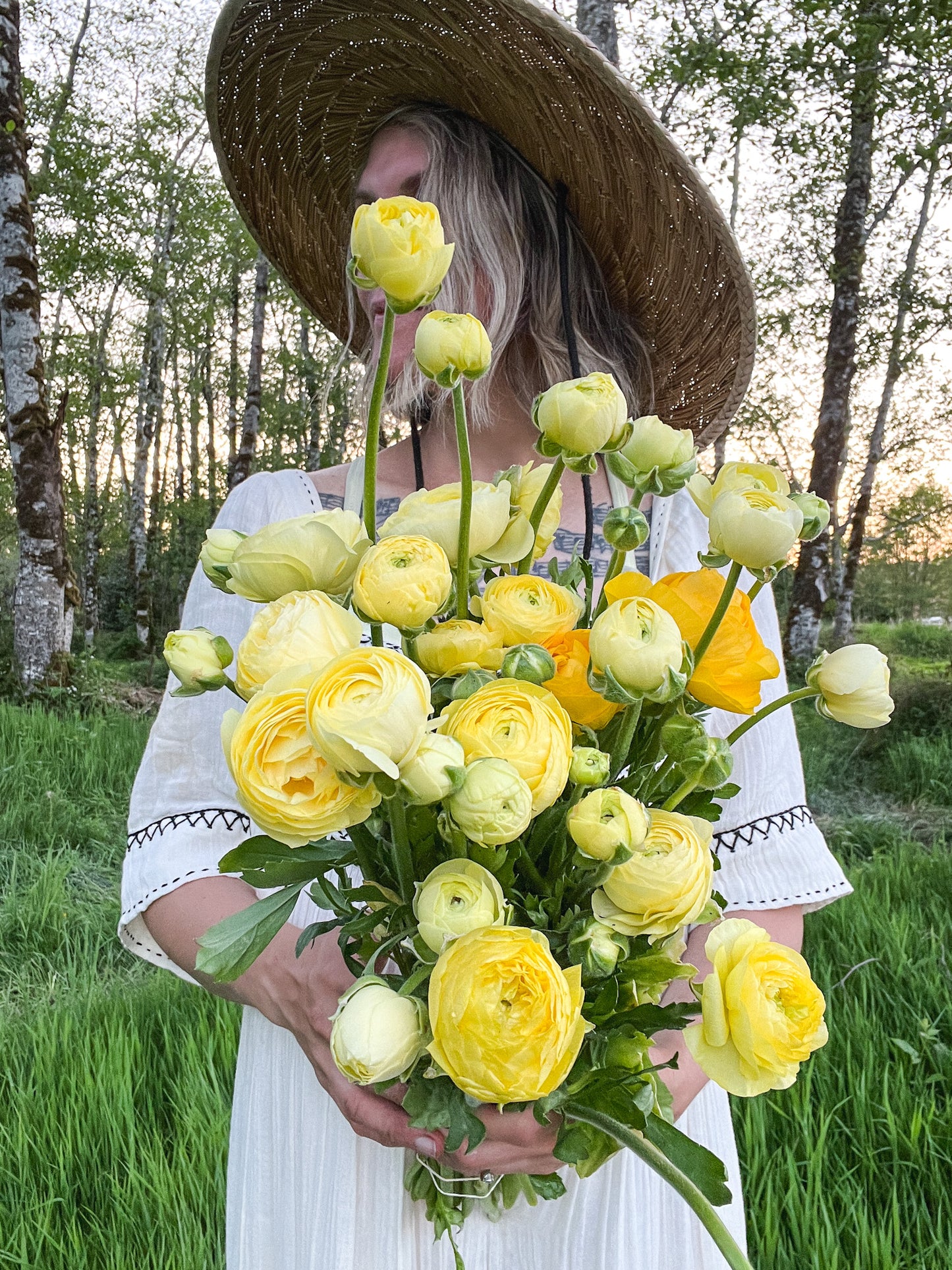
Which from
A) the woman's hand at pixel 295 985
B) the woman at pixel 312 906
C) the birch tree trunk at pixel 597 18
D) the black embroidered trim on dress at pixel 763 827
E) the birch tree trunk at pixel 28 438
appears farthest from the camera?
the birch tree trunk at pixel 28 438

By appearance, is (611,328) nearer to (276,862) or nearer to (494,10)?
(494,10)

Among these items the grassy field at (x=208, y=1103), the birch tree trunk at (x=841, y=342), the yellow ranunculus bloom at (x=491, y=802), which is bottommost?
the grassy field at (x=208, y=1103)

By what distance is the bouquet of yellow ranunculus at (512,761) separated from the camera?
0.40 meters

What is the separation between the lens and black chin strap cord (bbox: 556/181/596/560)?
99 centimetres

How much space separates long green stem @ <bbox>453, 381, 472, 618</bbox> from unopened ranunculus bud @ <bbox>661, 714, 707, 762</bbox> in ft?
0.45

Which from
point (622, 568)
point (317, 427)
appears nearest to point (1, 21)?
point (622, 568)

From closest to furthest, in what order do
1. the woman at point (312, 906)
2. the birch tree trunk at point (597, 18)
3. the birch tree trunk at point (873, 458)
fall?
the woman at point (312, 906) < the birch tree trunk at point (597, 18) < the birch tree trunk at point (873, 458)

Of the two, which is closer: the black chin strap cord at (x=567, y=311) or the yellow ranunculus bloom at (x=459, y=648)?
the yellow ranunculus bloom at (x=459, y=648)

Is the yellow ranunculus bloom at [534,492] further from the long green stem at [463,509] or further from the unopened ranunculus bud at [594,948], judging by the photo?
the unopened ranunculus bud at [594,948]

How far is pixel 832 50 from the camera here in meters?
5.07

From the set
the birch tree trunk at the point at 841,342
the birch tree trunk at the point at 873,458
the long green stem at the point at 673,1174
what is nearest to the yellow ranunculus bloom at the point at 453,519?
the long green stem at the point at 673,1174

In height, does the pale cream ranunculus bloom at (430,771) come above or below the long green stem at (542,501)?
below

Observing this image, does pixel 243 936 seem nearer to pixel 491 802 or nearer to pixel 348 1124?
pixel 491 802

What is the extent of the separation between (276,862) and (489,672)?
0.54 feet
